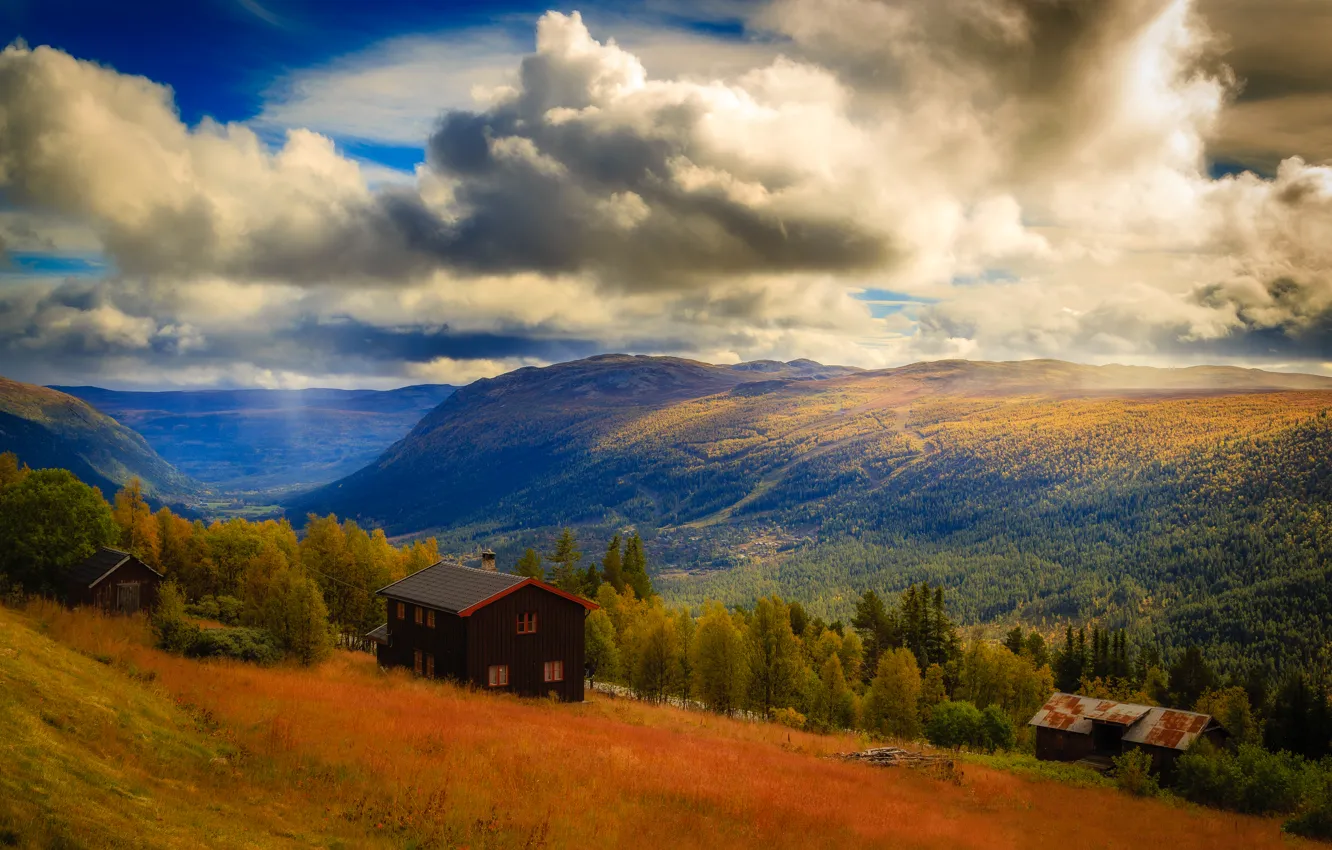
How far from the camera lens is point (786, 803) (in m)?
25.2

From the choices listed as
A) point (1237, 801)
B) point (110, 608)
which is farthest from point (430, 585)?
point (1237, 801)

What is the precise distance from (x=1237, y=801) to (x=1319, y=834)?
8324 mm

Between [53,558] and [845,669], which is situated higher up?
[53,558]

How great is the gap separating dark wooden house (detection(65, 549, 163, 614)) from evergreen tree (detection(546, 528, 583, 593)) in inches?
1859

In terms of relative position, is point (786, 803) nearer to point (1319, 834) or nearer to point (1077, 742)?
point (1319, 834)

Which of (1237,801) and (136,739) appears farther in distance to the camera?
(1237,801)

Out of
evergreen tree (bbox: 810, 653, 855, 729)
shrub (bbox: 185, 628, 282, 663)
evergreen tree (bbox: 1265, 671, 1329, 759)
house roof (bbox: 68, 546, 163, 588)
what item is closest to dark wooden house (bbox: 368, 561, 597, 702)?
shrub (bbox: 185, 628, 282, 663)

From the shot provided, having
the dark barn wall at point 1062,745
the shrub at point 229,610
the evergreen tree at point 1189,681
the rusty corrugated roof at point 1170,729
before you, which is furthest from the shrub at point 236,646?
the evergreen tree at point 1189,681

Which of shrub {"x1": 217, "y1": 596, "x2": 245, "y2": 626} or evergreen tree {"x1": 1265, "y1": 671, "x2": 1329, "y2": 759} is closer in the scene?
shrub {"x1": 217, "y1": 596, "x2": 245, "y2": 626}

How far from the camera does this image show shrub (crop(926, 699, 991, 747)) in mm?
64312

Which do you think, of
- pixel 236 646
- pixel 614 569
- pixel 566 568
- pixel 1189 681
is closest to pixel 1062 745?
pixel 236 646

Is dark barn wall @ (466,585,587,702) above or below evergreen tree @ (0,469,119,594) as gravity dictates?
below

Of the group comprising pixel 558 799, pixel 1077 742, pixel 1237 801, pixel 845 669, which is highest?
pixel 558 799

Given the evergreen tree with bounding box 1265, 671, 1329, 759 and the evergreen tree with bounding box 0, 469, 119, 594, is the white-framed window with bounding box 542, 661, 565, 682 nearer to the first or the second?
the evergreen tree with bounding box 0, 469, 119, 594
